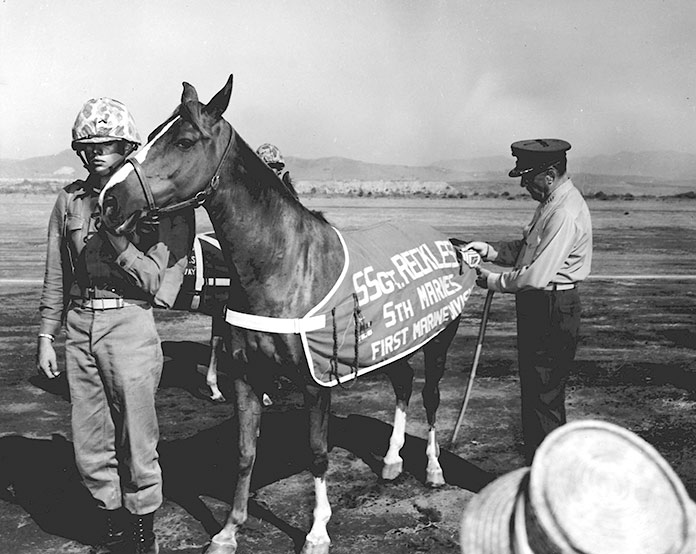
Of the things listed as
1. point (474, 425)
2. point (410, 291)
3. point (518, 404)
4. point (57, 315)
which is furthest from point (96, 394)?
point (518, 404)

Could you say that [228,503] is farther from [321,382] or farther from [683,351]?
[683,351]

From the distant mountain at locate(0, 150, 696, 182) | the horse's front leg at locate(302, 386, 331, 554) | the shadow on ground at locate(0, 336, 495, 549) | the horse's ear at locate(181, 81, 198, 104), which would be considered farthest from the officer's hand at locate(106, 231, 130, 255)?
the distant mountain at locate(0, 150, 696, 182)

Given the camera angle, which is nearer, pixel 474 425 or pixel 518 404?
pixel 474 425

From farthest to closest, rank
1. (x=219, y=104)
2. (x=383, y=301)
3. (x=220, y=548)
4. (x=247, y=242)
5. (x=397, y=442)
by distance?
(x=397, y=442) → (x=383, y=301) → (x=220, y=548) → (x=247, y=242) → (x=219, y=104)

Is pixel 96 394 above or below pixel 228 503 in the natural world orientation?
above

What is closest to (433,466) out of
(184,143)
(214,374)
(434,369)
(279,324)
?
(434,369)

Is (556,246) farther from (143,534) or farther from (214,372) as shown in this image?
(214,372)

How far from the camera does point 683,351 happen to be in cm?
862

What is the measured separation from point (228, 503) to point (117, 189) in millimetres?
2436

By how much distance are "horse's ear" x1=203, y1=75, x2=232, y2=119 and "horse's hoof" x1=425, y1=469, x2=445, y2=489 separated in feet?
9.67

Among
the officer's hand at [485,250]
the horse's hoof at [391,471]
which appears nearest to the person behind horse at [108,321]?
the horse's hoof at [391,471]

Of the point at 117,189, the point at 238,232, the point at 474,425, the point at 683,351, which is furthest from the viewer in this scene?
the point at 683,351

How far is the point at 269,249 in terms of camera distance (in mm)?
3695

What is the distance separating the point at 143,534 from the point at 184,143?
215 centimetres
